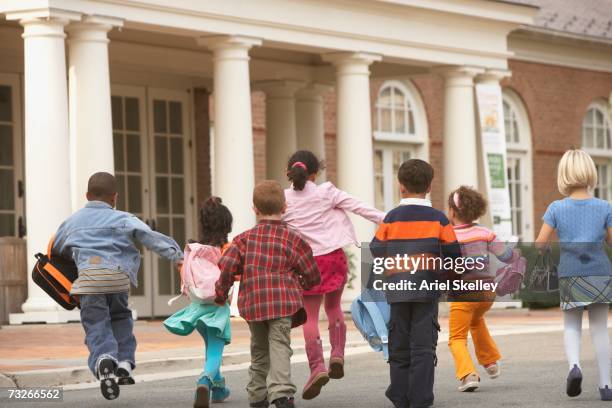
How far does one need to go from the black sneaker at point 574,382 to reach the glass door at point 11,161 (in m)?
11.4

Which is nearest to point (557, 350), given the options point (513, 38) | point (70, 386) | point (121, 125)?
point (70, 386)

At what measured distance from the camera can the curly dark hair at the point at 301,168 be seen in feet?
31.6

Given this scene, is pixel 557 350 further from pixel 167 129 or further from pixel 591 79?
pixel 591 79

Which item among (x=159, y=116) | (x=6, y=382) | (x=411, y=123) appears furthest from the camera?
(x=411, y=123)

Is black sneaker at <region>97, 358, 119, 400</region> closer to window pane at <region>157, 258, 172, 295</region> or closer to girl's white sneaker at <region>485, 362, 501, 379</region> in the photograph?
girl's white sneaker at <region>485, 362, 501, 379</region>

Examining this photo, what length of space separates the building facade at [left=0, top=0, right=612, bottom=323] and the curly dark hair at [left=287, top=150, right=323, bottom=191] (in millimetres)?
6446

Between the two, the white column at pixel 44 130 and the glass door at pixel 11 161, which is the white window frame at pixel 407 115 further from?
the white column at pixel 44 130

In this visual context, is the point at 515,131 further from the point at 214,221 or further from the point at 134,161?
the point at 214,221

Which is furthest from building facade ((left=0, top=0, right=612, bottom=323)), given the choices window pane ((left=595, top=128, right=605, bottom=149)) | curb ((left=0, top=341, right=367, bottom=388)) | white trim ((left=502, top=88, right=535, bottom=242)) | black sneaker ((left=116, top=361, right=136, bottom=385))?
black sneaker ((left=116, top=361, right=136, bottom=385))

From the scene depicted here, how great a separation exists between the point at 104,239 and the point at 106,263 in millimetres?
158

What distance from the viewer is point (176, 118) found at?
21109 mm

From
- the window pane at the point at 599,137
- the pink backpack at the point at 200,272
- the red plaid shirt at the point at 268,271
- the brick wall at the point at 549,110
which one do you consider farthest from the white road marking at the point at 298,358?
the window pane at the point at 599,137

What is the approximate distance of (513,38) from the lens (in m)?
27.5

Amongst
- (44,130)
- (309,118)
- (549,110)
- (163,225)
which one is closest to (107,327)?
(44,130)
